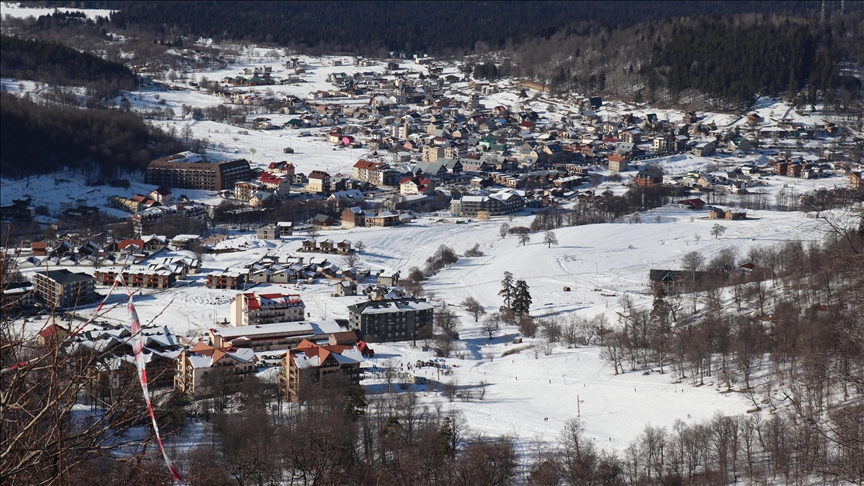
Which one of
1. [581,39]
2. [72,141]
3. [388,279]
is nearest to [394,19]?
[581,39]

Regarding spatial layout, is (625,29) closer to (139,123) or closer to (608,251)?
(139,123)

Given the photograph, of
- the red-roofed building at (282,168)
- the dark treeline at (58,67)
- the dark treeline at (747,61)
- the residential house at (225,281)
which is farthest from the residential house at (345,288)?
the dark treeline at (747,61)

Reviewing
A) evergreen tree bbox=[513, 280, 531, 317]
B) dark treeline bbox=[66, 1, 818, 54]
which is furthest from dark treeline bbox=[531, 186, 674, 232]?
dark treeline bbox=[66, 1, 818, 54]

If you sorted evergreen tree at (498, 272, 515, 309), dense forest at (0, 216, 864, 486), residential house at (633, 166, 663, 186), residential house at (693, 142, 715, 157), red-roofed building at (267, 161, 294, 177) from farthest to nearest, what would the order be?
residential house at (693, 142, 715, 157), red-roofed building at (267, 161, 294, 177), residential house at (633, 166, 663, 186), evergreen tree at (498, 272, 515, 309), dense forest at (0, 216, 864, 486)

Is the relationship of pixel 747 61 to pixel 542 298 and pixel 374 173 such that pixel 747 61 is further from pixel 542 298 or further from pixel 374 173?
pixel 542 298

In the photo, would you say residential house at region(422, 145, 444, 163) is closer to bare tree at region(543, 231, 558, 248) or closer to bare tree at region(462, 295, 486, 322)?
bare tree at region(543, 231, 558, 248)

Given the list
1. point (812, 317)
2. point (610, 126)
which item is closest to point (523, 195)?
point (610, 126)
